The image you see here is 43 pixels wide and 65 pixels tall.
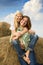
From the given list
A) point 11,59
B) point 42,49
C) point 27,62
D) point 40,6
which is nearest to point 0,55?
point 11,59

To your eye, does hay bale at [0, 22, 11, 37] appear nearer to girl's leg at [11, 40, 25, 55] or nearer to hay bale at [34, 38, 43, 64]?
girl's leg at [11, 40, 25, 55]

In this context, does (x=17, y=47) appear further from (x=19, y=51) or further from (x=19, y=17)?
(x=19, y=17)

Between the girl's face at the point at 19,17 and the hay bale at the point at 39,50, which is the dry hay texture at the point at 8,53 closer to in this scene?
the hay bale at the point at 39,50

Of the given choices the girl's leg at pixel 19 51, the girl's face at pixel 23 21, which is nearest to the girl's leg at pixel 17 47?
the girl's leg at pixel 19 51

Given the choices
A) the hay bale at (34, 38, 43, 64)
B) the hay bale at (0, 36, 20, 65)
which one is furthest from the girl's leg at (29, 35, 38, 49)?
the hay bale at (0, 36, 20, 65)

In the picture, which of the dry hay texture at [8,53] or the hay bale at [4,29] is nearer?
the dry hay texture at [8,53]

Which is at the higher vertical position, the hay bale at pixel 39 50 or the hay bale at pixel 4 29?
the hay bale at pixel 4 29

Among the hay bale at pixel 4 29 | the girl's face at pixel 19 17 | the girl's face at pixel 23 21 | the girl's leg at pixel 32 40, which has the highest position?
the girl's face at pixel 19 17

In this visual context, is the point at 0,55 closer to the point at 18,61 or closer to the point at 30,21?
the point at 18,61

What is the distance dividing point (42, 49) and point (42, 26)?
12.5 inches

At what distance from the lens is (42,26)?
3104mm

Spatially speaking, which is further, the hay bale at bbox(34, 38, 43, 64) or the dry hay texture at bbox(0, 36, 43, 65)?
the hay bale at bbox(34, 38, 43, 64)

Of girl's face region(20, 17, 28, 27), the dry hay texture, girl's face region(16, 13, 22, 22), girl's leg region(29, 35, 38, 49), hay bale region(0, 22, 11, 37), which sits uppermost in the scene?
girl's face region(16, 13, 22, 22)

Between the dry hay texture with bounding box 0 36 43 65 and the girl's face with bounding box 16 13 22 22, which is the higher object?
the girl's face with bounding box 16 13 22 22
